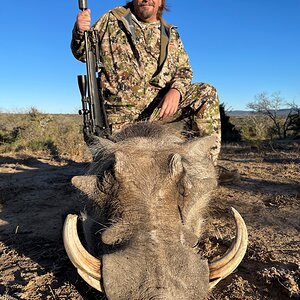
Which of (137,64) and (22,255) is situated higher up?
(137,64)

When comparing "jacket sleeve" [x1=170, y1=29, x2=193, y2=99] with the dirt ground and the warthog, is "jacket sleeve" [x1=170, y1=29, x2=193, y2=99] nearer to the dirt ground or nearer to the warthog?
the dirt ground

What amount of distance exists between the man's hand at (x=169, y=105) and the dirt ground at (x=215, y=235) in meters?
0.99

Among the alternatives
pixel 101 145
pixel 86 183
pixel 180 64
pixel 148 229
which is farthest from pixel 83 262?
pixel 180 64

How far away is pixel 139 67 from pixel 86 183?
2.51m

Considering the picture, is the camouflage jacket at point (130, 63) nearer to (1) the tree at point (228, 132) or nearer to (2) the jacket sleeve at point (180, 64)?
(2) the jacket sleeve at point (180, 64)

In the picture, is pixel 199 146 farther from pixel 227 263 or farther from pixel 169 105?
pixel 227 263

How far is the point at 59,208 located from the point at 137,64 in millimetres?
2047

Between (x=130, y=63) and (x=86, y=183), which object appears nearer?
(x=86, y=183)

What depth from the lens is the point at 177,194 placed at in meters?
2.16

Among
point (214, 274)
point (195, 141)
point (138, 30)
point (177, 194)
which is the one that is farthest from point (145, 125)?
point (138, 30)

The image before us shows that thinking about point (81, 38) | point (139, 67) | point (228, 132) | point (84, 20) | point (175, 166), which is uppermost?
point (84, 20)

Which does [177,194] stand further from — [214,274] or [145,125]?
[145,125]

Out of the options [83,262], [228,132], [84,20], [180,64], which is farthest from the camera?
[228,132]

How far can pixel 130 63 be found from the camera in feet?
15.1
